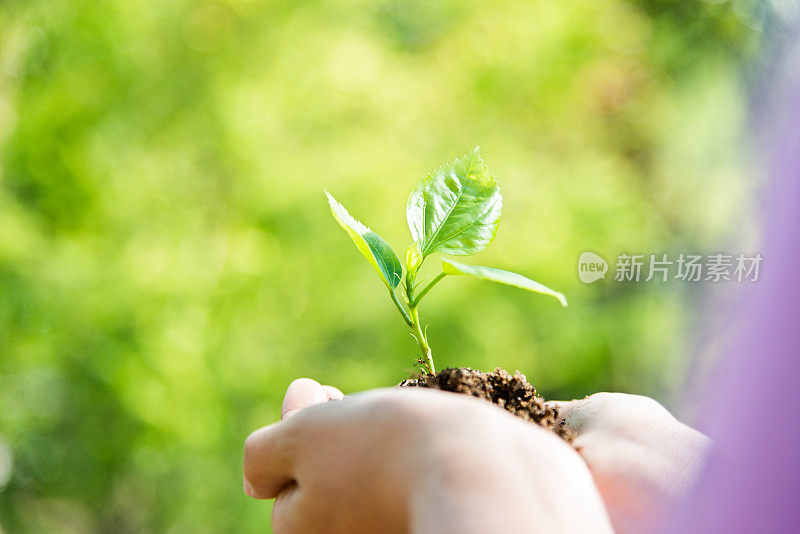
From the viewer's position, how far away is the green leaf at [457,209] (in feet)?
1.21

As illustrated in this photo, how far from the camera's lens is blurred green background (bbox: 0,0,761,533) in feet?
5.47

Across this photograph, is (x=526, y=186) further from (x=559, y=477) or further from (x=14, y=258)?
(x=559, y=477)

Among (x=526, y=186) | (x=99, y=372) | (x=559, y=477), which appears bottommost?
(x=559, y=477)

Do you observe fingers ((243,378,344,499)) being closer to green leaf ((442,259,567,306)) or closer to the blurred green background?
green leaf ((442,259,567,306))

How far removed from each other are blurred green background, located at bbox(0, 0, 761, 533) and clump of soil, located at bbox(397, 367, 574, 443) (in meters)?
1.34

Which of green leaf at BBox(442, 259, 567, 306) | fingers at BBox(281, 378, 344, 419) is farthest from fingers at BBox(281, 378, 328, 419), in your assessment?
green leaf at BBox(442, 259, 567, 306)

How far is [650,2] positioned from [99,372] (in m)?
1.95

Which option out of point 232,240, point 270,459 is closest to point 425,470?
point 270,459

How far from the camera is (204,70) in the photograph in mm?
1850

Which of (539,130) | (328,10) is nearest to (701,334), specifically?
(539,130)

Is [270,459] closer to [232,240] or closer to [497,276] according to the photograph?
[497,276]

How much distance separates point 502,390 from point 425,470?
0.38 feet

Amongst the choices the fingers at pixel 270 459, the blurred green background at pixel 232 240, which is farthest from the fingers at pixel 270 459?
the blurred green background at pixel 232 240

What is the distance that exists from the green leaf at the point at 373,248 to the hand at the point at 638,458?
0.13 meters
